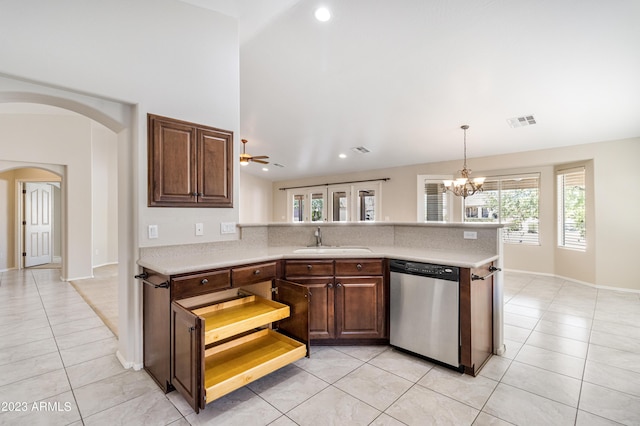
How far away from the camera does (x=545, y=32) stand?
2904 millimetres

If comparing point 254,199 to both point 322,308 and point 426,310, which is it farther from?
point 426,310

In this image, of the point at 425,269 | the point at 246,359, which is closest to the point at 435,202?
the point at 425,269

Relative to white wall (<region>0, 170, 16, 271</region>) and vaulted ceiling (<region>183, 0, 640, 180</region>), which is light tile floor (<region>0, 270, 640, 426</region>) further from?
white wall (<region>0, 170, 16, 271</region>)

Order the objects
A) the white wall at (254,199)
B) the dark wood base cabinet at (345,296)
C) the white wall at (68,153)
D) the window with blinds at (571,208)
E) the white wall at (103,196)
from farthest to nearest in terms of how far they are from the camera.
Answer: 1. the white wall at (254,199)
2. the white wall at (103,196)
3. the window with blinds at (571,208)
4. the white wall at (68,153)
5. the dark wood base cabinet at (345,296)

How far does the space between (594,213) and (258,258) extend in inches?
228

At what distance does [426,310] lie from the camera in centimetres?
240

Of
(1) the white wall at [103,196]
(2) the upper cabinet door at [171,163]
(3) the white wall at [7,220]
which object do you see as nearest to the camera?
(2) the upper cabinet door at [171,163]

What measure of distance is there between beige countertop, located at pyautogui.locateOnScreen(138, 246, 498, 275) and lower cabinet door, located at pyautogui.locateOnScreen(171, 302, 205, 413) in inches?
10.9

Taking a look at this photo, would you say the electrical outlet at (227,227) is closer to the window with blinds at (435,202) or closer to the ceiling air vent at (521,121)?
the ceiling air vent at (521,121)

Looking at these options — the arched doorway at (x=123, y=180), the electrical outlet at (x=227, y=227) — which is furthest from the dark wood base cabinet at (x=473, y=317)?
the arched doorway at (x=123, y=180)

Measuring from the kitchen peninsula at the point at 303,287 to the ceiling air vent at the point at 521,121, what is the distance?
2913 millimetres

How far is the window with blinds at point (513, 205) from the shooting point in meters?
5.95

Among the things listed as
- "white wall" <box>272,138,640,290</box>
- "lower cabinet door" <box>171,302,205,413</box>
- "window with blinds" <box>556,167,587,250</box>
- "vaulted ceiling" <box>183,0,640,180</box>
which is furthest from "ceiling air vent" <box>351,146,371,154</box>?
"lower cabinet door" <box>171,302,205,413</box>

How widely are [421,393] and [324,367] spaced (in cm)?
75
